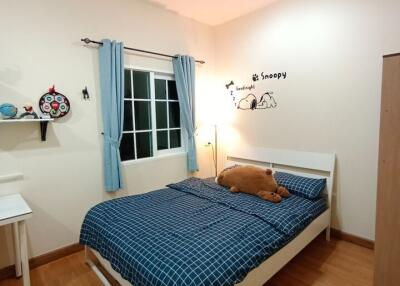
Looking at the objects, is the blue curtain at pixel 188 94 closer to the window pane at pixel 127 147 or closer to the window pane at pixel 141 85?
the window pane at pixel 141 85

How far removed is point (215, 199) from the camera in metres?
2.48

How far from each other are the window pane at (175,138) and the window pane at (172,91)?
480 millimetres

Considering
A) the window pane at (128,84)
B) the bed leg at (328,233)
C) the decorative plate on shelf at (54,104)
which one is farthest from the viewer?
the window pane at (128,84)

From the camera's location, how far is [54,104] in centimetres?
238

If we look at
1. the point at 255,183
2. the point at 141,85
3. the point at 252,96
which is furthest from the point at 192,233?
the point at 252,96

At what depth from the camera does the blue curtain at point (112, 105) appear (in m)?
2.66

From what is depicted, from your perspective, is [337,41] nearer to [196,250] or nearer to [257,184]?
[257,184]

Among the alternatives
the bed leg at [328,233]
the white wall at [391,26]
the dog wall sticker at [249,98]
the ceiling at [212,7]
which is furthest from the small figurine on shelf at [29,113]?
the white wall at [391,26]

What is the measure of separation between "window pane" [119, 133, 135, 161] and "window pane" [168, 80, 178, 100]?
32.4 inches

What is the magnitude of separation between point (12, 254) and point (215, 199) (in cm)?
193

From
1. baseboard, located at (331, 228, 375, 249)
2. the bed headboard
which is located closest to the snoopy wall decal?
the bed headboard

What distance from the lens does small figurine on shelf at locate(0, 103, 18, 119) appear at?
2043 millimetres

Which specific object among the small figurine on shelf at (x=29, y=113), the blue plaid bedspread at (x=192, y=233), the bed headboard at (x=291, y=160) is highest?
the small figurine on shelf at (x=29, y=113)

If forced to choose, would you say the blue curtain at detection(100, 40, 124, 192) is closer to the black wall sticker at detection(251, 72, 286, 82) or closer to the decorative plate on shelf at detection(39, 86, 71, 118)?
the decorative plate on shelf at detection(39, 86, 71, 118)
